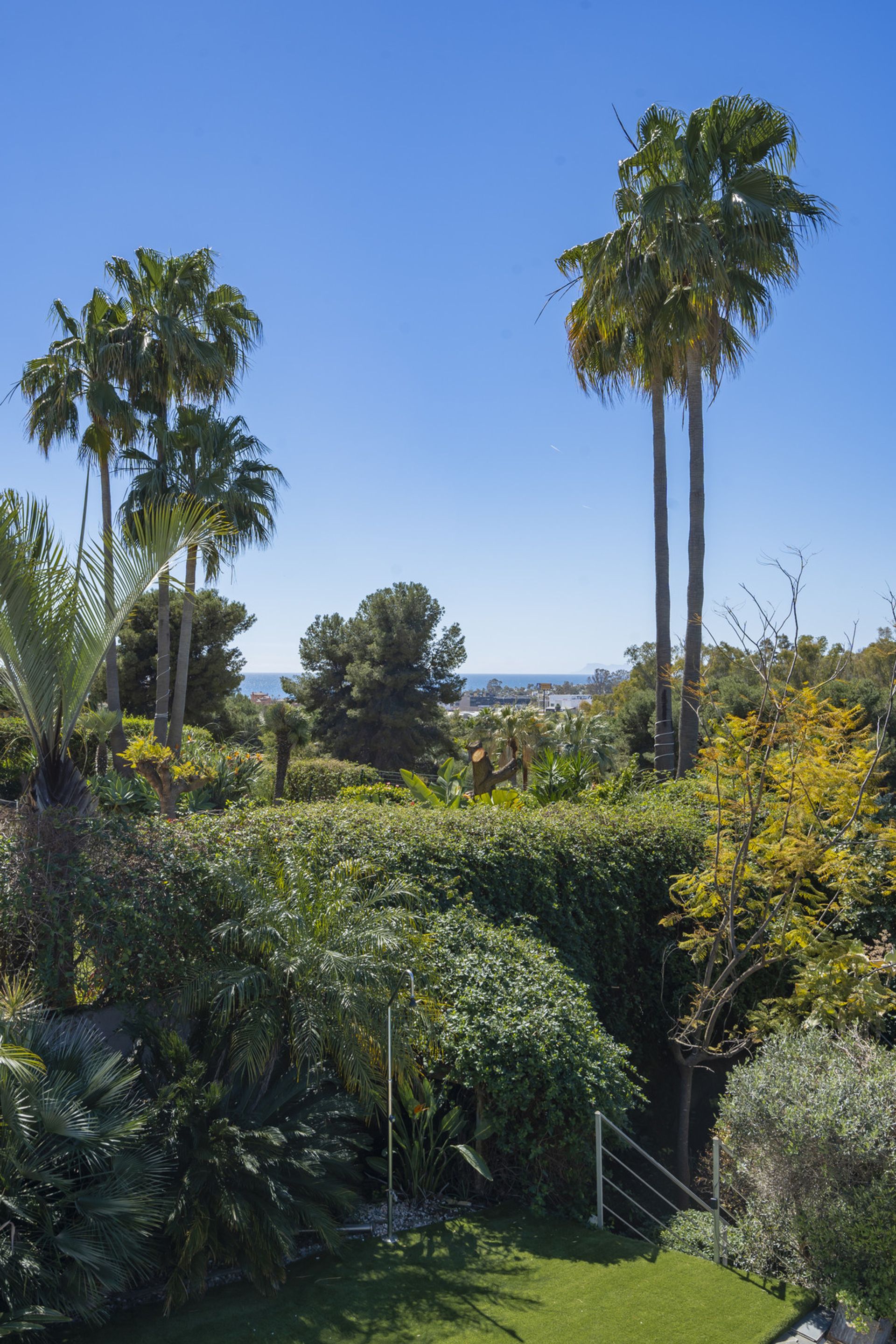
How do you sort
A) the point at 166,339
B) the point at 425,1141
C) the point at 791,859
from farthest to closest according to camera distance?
1. the point at 166,339
2. the point at 791,859
3. the point at 425,1141

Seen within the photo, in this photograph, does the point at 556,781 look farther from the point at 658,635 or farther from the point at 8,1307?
the point at 8,1307

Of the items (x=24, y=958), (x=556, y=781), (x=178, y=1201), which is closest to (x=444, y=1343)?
(x=178, y=1201)

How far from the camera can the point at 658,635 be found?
16.0 metres

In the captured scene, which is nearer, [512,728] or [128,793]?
[128,793]

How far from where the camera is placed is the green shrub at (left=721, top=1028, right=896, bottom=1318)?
489 cm

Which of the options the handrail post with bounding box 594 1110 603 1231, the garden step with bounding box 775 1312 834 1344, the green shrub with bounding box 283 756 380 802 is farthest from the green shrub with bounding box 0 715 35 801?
the garden step with bounding box 775 1312 834 1344

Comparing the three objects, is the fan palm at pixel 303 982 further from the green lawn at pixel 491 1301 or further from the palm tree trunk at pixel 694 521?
the palm tree trunk at pixel 694 521

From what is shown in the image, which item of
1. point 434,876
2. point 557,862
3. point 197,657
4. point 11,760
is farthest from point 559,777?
point 197,657

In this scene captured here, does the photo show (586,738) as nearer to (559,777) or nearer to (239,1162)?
(559,777)

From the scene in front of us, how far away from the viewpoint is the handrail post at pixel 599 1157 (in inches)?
221

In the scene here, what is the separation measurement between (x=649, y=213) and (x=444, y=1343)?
1464 cm

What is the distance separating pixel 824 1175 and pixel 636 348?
13808 mm

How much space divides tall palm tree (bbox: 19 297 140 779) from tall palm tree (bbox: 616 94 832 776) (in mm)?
12568

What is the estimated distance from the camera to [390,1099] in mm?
5441
